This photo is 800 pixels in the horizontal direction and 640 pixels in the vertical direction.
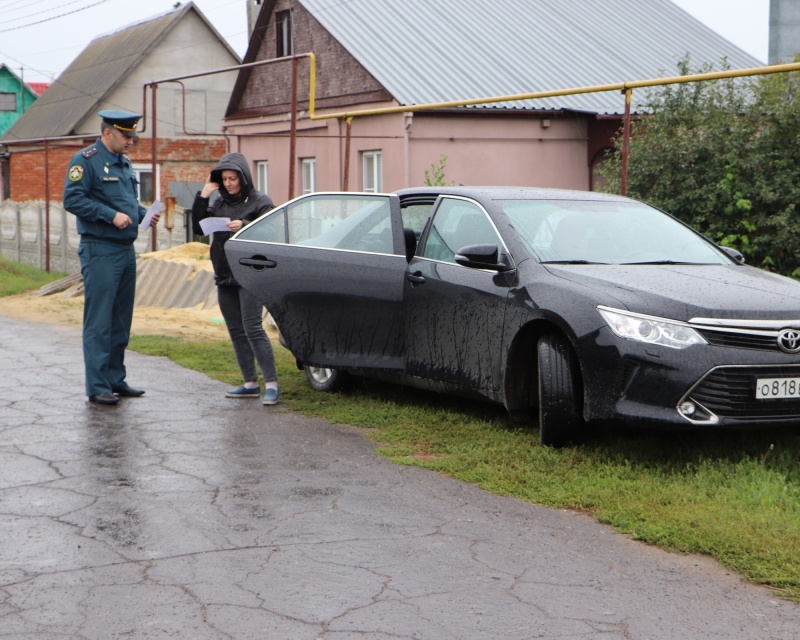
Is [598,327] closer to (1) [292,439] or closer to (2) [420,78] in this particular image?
(1) [292,439]

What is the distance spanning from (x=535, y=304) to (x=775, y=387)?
1331 mm

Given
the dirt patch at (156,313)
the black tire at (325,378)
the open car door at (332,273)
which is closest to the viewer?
Result: the open car door at (332,273)

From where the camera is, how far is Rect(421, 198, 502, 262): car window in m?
7.10

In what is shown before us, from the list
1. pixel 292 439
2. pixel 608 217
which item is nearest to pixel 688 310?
pixel 608 217

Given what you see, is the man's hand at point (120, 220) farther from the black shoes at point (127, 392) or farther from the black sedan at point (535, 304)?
the black shoes at point (127, 392)

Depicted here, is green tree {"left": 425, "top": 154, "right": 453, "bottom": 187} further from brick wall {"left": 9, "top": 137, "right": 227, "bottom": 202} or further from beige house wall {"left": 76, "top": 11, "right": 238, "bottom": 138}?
beige house wall {"left": 76, "top": 11, "right": 238, "bottom": 138}

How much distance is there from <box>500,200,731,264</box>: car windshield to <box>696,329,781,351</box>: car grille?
3.59 feet

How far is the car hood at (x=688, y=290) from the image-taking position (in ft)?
18.8

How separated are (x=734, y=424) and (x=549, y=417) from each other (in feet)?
3.21

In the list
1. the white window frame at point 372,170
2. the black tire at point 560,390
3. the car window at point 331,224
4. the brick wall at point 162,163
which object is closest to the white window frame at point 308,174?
the white window frame at point 372,170

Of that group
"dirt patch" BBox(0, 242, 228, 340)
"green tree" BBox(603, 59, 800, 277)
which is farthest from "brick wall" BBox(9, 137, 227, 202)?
"green tree" BBox(603, 59, 800, 277)

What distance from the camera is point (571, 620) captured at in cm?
389

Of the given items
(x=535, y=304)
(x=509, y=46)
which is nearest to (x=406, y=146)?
(x=509, y=46)

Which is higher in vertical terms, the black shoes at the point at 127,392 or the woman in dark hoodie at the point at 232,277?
the woman in dark hoodie at the point at 232,277
